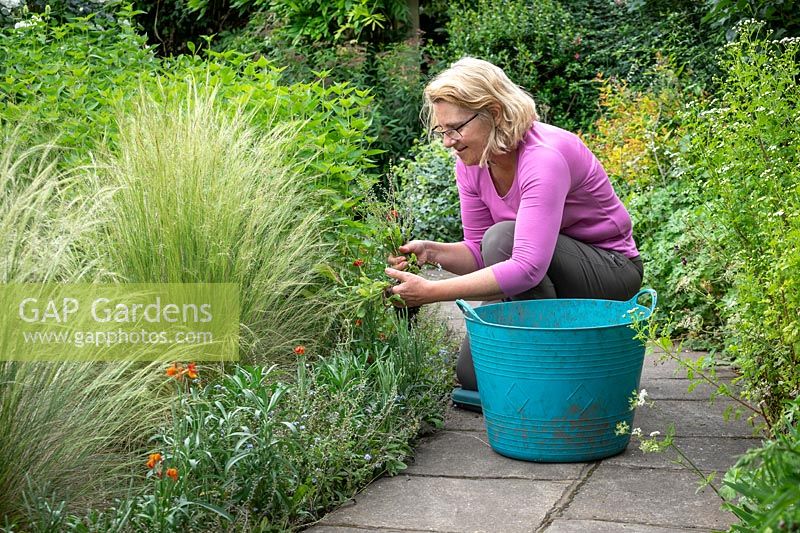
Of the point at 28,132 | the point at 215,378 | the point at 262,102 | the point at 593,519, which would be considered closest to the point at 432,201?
the point at 262,102

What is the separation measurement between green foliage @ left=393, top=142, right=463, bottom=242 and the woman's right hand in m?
2.97

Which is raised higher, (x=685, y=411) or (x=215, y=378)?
(x=215, y=378)

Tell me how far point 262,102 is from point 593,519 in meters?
2.22

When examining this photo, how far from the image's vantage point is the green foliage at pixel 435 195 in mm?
6828

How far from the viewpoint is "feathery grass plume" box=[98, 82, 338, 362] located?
3186mm

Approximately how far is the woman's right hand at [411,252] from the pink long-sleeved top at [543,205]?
0.74 feet

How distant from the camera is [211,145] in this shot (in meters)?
3.39

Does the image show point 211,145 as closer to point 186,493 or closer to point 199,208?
point 199,208

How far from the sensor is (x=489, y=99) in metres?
3.33

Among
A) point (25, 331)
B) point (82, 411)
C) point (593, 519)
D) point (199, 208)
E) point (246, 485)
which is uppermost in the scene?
point (199, 208)

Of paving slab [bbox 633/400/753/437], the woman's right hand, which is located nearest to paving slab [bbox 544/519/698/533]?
paving slab [bbox 633/400/753/437]

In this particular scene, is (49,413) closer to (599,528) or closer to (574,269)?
(599,528)

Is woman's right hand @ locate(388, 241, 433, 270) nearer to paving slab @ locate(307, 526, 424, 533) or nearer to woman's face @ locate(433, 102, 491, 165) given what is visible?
woman's face @ locate(433, 102, 491, 165)

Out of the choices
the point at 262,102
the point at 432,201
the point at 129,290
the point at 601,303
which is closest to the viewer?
the point at 129,290
